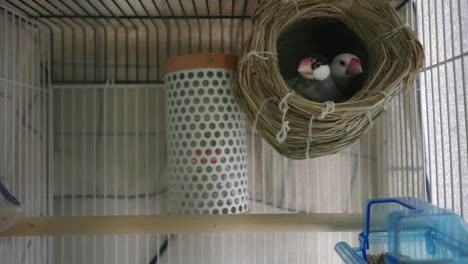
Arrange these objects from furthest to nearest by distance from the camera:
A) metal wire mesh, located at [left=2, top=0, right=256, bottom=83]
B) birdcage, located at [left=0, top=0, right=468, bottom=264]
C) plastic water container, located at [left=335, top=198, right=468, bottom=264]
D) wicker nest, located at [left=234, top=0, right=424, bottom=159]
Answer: metal wire mesh, located at [left=2, top=0, right=256, bottom=83] → birdcage, located at [left=0, top=0, right=468, bottom=264] → wicker nest, located at [left=234, top=0, right=424, bottom=159] → plastic water container, located at [left=335, top=198, right=468, bottom=264]

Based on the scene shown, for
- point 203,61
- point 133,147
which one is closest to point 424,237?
point 203,61

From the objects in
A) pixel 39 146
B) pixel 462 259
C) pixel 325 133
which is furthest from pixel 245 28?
pixel 462 259

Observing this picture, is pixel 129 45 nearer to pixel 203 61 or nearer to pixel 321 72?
pixel 203 61

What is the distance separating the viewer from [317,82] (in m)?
0.81

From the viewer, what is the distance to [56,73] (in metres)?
1.06

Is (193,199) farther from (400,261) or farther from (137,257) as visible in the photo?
(400,261)

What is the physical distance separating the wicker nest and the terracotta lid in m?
0.08

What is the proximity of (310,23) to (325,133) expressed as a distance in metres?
0.32

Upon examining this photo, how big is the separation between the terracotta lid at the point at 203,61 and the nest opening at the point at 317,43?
0.16 m

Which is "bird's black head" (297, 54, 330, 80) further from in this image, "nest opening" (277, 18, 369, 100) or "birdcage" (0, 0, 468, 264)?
"birdcage" (0, 0, 468, 264)

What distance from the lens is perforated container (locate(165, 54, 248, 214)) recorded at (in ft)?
2.78

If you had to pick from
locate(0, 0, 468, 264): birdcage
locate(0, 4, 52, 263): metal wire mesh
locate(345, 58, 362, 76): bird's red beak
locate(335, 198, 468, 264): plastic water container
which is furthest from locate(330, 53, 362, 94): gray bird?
locate(0, 4, 52, 263): metal wire mesh

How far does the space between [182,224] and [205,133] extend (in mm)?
232

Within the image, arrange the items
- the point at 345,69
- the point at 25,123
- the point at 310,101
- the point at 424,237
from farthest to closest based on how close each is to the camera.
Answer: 1. the point at 25,123
2. the point at 345,69
3. the point at 310,101
4. the point at 424,237
